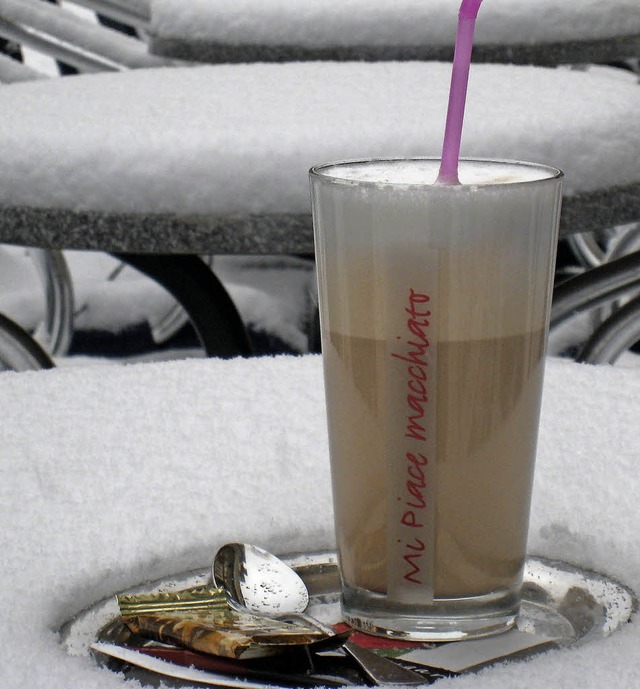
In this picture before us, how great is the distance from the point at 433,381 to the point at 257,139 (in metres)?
0.46

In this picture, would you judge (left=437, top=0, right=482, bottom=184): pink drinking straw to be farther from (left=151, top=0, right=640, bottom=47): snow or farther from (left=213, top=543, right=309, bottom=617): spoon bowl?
(left=151, top=0, right=640, bottom=47): snow

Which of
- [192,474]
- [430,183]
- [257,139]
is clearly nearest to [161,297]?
[257,139]

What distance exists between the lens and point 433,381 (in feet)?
1.17

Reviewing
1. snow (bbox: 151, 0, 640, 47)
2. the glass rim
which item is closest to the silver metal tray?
the glass rim

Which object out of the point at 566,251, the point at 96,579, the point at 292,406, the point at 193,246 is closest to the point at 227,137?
the point at 193,246

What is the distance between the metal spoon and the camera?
39cm

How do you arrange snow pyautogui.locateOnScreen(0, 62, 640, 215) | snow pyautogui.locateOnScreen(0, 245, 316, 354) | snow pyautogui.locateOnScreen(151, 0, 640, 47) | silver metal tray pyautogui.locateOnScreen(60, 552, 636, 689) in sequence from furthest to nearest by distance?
snow pyautogui.locateOnScreen(0, 245, 316, 354) < snow pyautogui.locateOnScreen(151, 0, 640, 47) < snow pyautogui.locateOnScreen(0, 62, 640, 215) < silver metal tray pyautogui.locateOnScreen(60, 552, 636, 689)

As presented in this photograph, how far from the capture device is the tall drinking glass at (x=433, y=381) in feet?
1.14

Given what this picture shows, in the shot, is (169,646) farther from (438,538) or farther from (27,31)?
(27,31)

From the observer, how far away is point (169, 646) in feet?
1.13

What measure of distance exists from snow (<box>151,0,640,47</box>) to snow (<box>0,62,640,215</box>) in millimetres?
550

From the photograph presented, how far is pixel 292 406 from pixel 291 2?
3.63ft

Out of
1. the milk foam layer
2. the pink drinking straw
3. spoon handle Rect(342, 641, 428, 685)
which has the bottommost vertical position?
spoon handle Rect(342, 641, 428, 685)

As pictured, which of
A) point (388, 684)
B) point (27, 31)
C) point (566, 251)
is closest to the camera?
point (388, 684)
